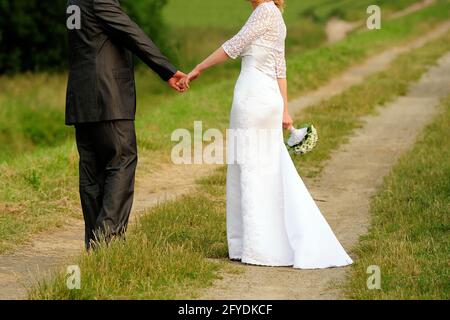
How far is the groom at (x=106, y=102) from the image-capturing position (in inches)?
274

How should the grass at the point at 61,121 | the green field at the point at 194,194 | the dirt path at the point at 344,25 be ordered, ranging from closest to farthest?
the green field at the point at 194,194
the grass at the point at 61,121
the dirt path at the point at 344,25

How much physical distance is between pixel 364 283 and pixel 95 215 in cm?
186

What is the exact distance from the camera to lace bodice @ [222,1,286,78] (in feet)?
22.9

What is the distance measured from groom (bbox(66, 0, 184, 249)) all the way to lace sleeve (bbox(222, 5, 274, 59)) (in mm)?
481

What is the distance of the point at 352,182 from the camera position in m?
10.8

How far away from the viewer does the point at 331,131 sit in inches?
531

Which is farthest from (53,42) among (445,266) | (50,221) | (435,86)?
(445,266)

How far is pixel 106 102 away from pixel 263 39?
103 centimetres

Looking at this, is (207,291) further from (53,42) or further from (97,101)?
(53,42)

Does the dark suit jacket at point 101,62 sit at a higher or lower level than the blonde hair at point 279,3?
lower

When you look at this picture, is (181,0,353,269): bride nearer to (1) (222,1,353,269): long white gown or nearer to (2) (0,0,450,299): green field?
(1) (222,1,353,269): long white gown

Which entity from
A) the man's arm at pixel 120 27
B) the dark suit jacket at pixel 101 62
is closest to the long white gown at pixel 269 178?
the man's arm at pixel 120 27
